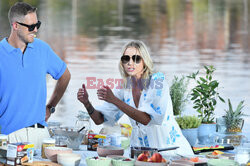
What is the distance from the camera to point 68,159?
3.44 meters

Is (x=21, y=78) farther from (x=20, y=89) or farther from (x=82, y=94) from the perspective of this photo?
(x=82, y=94)

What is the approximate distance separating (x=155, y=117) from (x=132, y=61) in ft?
1.38

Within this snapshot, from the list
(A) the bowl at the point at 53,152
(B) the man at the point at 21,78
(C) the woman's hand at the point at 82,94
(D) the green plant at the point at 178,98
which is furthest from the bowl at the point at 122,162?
(D) the green plant at the point at 178,98

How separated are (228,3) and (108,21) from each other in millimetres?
7910

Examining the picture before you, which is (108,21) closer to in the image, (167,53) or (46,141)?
(167,53)

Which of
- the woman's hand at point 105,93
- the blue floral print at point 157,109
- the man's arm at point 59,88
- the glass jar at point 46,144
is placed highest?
the man's arm at point 59,88

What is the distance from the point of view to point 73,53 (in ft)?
43.1

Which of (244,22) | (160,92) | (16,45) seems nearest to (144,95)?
(160,92)

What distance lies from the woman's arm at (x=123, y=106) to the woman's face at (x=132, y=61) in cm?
29

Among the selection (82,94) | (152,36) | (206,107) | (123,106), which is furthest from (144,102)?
(152,36)

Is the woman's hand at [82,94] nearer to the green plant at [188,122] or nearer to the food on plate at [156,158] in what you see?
the food on plate at [156,158]

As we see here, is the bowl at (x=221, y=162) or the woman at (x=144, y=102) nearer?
the bowl at (x=221, y=162)

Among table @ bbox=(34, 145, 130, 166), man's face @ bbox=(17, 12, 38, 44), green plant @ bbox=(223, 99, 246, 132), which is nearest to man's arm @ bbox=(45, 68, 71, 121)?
man's face @ bbox=(17, 12, 38, 44)

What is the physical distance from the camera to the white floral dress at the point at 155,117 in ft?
13.2
